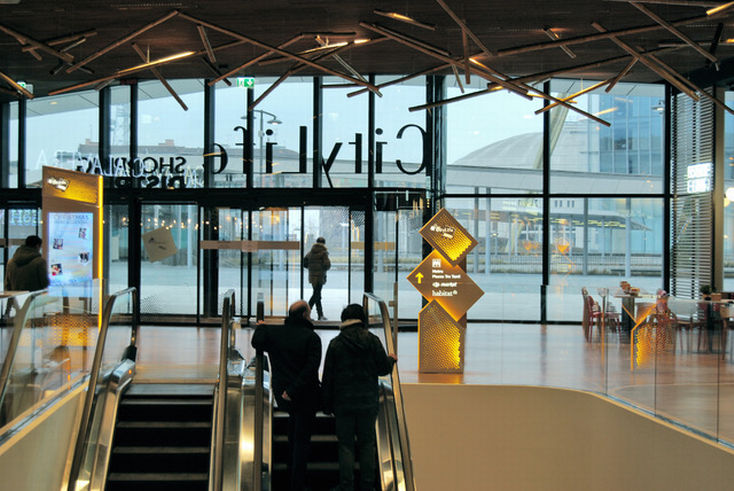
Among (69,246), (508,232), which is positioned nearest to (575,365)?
(508,232)

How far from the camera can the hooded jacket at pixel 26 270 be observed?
8227mm

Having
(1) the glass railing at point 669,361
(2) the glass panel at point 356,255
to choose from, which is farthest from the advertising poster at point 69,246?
(1) the glass railing at point 669,361

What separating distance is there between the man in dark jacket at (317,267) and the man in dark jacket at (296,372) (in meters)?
6.32

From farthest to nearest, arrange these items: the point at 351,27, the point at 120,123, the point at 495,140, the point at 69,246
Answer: the point at 495,140 < the point at 120,123 < the point at 69,246 < the point at 351,27

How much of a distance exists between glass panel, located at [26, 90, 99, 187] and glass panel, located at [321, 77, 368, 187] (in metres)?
4.46

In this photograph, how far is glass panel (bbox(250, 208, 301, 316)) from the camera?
40.4ft

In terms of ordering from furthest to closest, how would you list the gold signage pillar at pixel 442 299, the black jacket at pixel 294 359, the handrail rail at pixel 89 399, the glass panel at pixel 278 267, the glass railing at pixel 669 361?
the glass panel at pixel 278 267 < the gold signage pillar at pixel 442 299 < the glass railing at pixel 669 361 < the handrail rail at pixel 89 399 < the black jacket at pixel 294 359

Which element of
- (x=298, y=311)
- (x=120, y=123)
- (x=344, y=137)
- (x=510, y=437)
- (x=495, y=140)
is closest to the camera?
(x=298, y=311)

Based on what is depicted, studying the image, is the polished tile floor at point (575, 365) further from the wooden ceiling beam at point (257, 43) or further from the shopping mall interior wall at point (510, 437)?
the wooden ceiling beam at point (257, 43)

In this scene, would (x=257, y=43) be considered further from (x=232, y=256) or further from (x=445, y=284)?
(x=232, y=256)

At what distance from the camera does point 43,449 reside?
20.4 ft

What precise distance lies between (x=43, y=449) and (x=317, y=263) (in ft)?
22.1

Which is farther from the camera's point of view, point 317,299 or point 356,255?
point 356,255

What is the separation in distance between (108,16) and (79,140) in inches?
236
